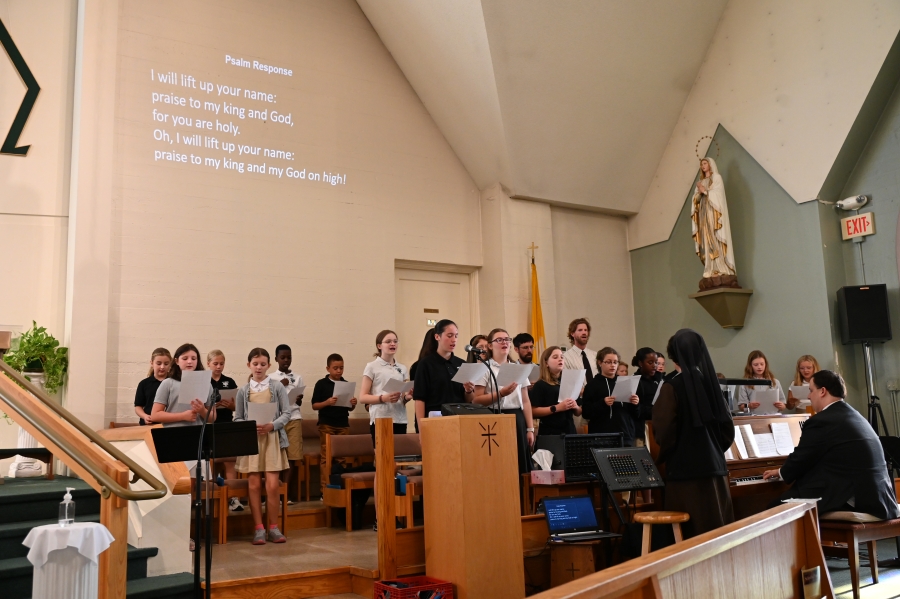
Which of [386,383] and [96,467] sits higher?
[386,383]

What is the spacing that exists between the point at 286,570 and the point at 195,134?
4571mm

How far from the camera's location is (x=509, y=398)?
16.9 ft

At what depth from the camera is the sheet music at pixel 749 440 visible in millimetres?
5305

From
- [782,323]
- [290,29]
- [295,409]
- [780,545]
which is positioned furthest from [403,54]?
[780,545]

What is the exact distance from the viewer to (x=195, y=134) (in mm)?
7344

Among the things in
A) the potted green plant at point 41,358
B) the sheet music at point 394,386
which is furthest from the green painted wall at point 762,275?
the potted green plant at point 41,358

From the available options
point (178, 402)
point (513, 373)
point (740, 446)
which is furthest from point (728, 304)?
point (178, 402)

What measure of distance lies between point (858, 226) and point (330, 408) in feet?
17.3

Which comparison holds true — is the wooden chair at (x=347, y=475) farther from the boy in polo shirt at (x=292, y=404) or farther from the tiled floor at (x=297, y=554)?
the boy in polo shirt at (x=292, y=404)

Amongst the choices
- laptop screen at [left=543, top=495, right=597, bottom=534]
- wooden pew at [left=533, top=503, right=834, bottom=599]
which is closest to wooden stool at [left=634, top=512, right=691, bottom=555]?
laptop screen at [left=543, top=495, right=597, bottom=534]

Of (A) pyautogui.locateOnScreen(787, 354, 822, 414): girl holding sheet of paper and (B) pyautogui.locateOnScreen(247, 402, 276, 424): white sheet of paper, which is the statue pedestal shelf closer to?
(A) pyautogui.locateOnScreen(787, 354, 822, 414): girl holding sheet of paper

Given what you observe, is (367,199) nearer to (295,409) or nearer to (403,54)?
(403,54)

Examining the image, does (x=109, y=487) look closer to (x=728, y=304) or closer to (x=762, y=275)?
(x=728, y=304)

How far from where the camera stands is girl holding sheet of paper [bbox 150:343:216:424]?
489cm
